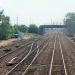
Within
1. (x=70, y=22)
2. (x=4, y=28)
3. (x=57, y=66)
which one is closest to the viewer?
(x=57, y=66)

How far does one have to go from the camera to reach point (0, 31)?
3194 inches

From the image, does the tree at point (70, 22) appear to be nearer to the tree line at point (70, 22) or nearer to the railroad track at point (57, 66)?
the tree line at point (70, 22)

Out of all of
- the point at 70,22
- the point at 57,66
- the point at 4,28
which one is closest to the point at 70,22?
the point at 70,22

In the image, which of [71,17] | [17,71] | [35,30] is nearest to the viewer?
[17,71]

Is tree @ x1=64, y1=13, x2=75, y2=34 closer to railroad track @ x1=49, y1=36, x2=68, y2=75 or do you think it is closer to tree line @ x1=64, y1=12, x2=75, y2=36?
tree line @ x1=64, y1=12, x2=75, y2=36

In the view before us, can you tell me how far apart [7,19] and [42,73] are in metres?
66.2

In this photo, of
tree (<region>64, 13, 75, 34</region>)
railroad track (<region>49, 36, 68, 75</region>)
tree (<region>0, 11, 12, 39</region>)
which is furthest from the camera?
tree (<region>64, 13, 75, 34</region>)

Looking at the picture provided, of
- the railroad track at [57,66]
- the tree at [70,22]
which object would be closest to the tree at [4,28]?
the railroad track at [57,66]

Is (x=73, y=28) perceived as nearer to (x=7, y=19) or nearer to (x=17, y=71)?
(x=7, y=19)

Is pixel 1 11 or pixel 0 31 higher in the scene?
pixel 1 11

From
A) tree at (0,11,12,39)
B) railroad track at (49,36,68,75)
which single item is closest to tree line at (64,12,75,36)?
tree at (0,11,12,39)

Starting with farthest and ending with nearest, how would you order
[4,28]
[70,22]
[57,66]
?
[70,22], [4,28], [57,66]

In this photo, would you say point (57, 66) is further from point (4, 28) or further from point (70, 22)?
point (70, 22)

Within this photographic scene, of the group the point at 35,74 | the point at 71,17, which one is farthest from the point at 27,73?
the point at 71,17
